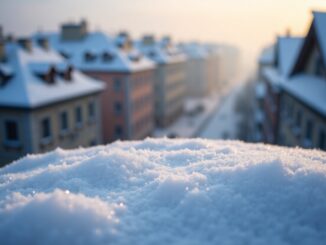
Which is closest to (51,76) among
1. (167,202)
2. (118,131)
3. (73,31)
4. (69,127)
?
(69,127)

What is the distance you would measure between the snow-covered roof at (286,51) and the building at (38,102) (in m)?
12.5

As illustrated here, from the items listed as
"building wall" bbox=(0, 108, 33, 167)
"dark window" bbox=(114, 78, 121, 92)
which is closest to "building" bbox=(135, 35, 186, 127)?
"dark window" bbox=(114, 78, 121, 92)

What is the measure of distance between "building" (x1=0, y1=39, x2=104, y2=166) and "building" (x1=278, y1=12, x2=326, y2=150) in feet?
41.8

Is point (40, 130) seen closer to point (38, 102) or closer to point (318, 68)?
point (38, 102)

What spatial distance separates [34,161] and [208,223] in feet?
11.4

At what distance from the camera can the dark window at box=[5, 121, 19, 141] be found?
18.2m

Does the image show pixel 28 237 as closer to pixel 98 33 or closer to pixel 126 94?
pixel 126 94

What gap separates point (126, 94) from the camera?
33219 mm

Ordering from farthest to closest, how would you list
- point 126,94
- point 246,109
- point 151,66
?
1. point 246,109
2. point 151,66
3. point 126,94

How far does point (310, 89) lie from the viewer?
15.5 metres

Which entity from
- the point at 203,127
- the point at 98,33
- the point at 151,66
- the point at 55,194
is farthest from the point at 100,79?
the point at 55,194

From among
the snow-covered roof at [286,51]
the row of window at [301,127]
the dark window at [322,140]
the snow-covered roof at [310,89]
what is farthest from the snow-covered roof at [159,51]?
the dark window at [322,140]

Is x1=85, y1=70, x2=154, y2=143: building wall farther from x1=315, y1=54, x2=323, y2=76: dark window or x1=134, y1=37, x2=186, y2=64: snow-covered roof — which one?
x1=315, y1=54, x2=323, y2=76: dark window

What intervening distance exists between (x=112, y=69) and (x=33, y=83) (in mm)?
14145
